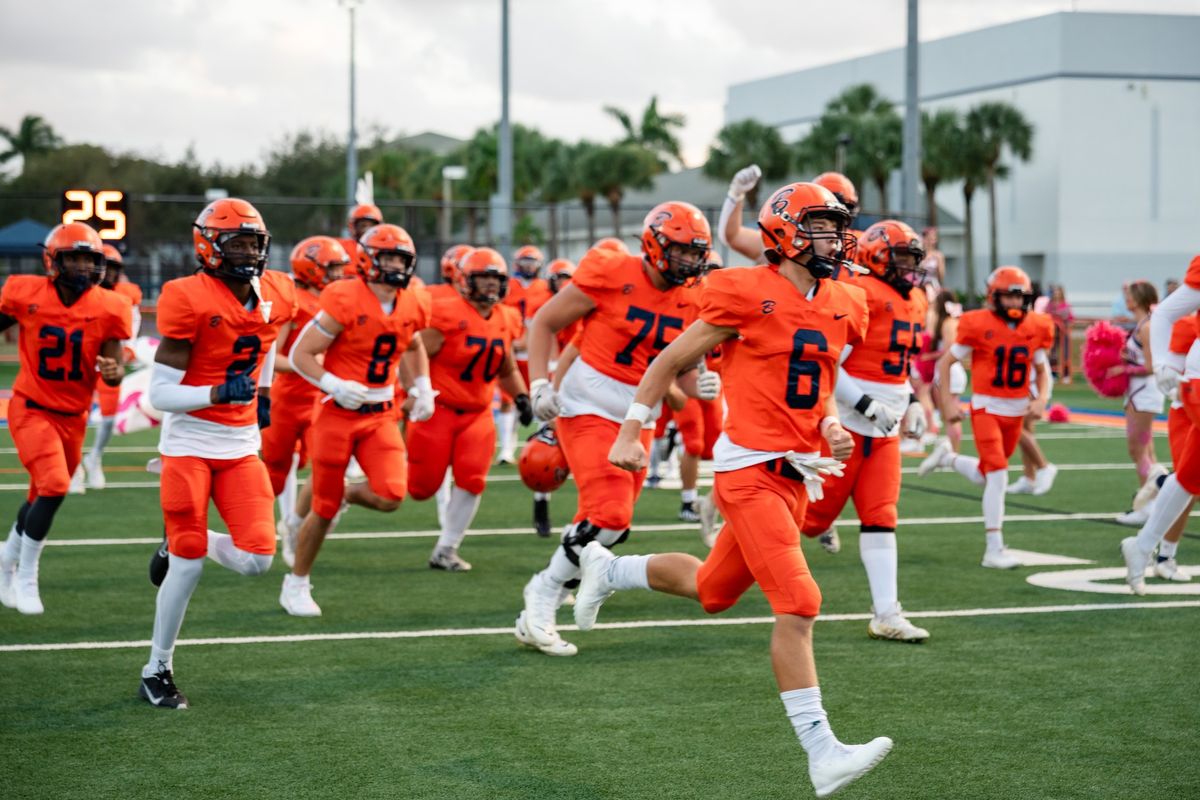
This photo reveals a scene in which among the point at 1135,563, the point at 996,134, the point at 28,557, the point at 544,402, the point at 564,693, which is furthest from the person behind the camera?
the point at 996,134

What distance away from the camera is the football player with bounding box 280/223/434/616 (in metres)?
7.88

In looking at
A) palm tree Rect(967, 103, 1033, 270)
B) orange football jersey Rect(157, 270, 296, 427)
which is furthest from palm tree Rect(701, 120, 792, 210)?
orange football jersey Rect(157, 270, 296, 427)

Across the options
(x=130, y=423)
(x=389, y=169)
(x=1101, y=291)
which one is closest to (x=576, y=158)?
(x=389, y=169)

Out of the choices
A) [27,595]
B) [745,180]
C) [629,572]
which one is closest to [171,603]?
[629,572]

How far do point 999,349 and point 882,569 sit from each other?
10.2 ft

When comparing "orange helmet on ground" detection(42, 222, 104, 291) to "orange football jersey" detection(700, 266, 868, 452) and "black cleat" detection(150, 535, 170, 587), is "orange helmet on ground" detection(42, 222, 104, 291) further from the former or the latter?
"orange football jersey" detection(700, 266, 868, 452)

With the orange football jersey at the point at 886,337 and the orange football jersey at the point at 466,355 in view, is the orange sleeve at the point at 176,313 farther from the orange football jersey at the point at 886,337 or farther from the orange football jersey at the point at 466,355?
the orange football jersey at the point at 886,337

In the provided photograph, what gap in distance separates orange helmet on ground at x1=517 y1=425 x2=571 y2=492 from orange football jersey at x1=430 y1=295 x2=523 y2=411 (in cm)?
144

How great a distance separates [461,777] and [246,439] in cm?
191

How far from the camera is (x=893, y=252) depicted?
7605 mm

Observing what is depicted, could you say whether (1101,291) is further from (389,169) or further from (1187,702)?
(1187,702)

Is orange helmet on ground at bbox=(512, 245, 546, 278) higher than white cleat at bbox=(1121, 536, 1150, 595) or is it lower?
higher

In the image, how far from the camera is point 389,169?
241 feet

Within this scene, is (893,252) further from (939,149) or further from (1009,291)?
(939,149)
